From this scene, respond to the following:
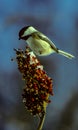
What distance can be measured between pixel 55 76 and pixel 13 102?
0.21 metres

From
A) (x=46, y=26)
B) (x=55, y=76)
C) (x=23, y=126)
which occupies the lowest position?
(x=23, y=126)

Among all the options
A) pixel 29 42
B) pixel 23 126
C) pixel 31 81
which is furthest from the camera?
pixel 23 126

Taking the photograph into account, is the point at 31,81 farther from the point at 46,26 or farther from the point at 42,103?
the point at 46,26

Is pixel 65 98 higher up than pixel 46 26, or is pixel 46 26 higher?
pixel 46 26

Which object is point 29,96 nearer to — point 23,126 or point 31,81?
point 31,81

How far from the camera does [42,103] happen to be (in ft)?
3.34

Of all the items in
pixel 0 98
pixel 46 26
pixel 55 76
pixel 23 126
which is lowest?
pixel 23 126

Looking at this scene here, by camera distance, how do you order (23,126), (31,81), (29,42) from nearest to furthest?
(31,81) < (29,42) < (23,126)

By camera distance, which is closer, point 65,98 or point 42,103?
point 42,103

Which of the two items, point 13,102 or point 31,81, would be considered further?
point 13,102

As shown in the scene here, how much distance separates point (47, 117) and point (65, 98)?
0.37 ft

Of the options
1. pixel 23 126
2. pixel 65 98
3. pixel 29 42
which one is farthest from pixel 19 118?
pixel 29 42

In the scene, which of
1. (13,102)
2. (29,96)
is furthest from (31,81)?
(13,102)

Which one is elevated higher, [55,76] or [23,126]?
[55,76]
